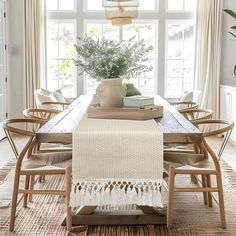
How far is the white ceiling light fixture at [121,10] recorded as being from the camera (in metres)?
4.53

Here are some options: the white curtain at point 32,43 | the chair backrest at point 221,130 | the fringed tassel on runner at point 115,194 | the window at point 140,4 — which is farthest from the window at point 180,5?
the fringed tassel on runner at point 115,194

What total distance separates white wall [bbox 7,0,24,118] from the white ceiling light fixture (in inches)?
119

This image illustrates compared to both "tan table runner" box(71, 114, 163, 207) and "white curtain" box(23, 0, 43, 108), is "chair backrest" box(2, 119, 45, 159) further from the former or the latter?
"white curtain" box(23, 0, 43, 108)

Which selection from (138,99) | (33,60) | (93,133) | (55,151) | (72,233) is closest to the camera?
(93,133)

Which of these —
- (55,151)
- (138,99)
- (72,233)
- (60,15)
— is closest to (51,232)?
(72,233)

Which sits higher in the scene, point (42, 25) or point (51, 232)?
point (42, 25)

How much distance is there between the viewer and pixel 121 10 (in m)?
4.53

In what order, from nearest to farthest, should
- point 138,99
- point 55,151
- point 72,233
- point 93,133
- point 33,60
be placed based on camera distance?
point 93,133 → point 72,233 → point 138,99 → point 55,151 → point 33,60

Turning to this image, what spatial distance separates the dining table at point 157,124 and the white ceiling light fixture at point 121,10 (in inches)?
59.1

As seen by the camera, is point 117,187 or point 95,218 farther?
point 95,218

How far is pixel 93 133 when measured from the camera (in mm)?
2758

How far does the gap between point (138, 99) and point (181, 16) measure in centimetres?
441

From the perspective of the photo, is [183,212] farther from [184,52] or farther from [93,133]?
[184,52]

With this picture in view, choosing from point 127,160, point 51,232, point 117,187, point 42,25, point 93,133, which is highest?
point 42,25
